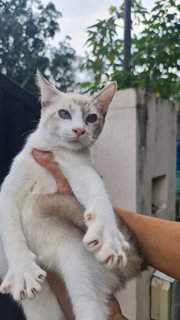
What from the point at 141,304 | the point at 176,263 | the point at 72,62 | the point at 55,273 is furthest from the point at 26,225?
the point at 72,62

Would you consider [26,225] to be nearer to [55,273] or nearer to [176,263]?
[55,273]

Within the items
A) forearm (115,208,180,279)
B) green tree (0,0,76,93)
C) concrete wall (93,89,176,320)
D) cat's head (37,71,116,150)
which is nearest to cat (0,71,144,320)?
cat's head (37,71,116,150)

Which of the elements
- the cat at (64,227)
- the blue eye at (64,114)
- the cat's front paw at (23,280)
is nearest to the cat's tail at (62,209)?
the cat at (64,227)

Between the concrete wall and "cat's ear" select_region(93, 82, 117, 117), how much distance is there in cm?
97

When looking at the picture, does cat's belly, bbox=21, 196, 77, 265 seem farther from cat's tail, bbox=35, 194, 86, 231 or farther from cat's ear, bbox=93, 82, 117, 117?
cat's ear, bbox=93, 82, 117, 117

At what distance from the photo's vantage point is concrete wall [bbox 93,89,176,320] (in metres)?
2.97

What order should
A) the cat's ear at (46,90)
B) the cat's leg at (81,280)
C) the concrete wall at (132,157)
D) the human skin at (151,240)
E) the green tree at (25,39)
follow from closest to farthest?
the cat's leg at (81,280)
the human skin at (151,240)
the cat's ear at (46,90)
the concrete wall at (132,157)
the green tree at (25,39)

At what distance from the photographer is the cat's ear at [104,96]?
1816 millimetres

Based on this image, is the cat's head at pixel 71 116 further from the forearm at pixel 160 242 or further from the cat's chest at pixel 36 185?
the forearm at pixel 160 242

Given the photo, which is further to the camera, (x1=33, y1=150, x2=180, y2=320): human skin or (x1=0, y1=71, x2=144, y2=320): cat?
(x1=33, y1=150, x2=180, y2=320): human skin

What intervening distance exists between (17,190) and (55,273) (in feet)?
1.26

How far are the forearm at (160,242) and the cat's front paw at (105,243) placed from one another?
0.50m

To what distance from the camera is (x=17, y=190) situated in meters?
1.56

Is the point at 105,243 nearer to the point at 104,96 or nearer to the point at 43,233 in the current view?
the point at 43,233
